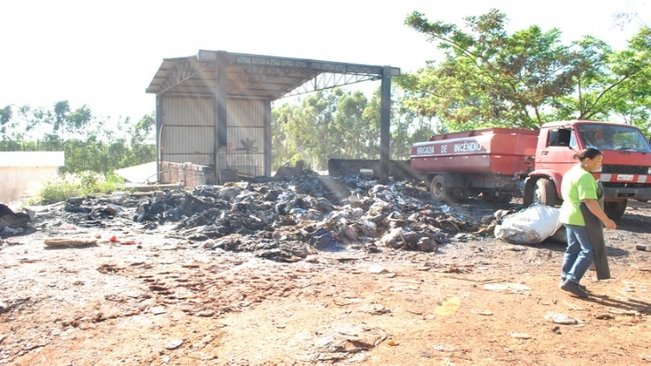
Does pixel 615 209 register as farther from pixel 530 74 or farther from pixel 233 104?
pixel 233 104

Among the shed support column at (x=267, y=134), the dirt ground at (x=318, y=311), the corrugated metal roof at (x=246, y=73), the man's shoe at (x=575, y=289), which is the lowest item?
the dirt ground at (x=318, y=311)

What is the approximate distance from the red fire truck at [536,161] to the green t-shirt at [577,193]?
5.22 meters

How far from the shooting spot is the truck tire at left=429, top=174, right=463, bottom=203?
14548 millimetres

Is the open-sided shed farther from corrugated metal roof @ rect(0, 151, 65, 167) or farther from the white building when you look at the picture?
corrugated metal roof @ rect(0, 151, 65, 167)

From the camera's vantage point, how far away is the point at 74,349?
395cm

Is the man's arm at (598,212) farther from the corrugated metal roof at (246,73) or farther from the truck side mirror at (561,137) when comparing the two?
the corrugated metal roof at (246,73)

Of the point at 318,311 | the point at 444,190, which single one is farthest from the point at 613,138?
the point at 318,311

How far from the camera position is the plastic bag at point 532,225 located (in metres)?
8.03

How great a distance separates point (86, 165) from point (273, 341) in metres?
52.8

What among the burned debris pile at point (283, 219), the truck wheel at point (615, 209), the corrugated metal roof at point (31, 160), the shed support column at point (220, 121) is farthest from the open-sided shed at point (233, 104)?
the corrugated metal roof at point (31, 160)

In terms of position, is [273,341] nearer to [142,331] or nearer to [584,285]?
[142,331]

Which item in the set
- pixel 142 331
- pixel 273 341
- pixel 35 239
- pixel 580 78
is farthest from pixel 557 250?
pixel 580 78

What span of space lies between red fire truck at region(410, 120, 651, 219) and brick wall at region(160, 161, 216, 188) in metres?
7.71

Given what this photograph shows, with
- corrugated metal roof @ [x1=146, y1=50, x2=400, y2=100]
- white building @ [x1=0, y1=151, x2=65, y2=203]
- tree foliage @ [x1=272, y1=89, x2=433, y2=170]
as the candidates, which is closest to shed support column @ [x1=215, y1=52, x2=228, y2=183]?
corrugated metal roof @ [x1=146, y1=50, x2=400, y2=100]
